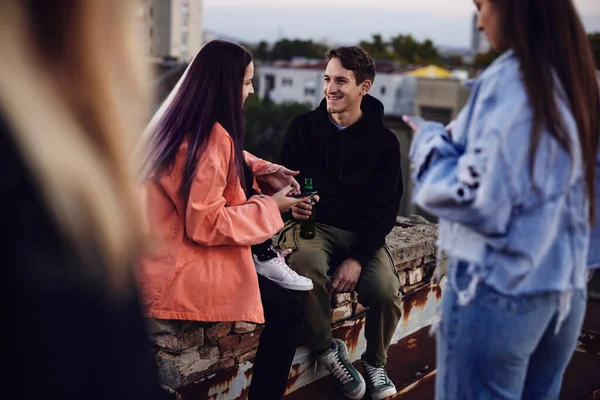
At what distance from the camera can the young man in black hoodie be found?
2.86m

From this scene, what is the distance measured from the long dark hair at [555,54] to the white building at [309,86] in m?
34.7

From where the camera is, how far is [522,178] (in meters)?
1.44

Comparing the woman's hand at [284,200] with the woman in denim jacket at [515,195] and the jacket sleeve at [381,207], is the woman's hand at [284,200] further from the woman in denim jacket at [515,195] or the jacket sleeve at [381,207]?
the woman in denim jacket at [515,195]

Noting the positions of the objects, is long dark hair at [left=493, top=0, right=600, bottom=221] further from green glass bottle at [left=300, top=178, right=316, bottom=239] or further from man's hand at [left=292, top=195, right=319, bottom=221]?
green glass bottle at [left=300, top=178, right=316, bottom=239]

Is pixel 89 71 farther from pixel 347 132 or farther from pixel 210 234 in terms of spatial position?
pixel 347 132

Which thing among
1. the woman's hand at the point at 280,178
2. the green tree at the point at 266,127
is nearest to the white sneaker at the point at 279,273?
the woman's hand at the point at 280,178

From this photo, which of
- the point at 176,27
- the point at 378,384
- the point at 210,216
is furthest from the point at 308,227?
the point at 176,27

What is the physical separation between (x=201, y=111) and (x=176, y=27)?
57158mm

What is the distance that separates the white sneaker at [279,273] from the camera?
2600mm

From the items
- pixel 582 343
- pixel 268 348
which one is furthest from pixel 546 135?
pixel 582 343

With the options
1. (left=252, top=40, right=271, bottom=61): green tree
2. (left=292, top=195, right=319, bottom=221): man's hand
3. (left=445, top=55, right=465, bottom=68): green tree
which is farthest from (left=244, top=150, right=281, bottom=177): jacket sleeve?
(left=252, top=40, right=271, bottom=61): green tree

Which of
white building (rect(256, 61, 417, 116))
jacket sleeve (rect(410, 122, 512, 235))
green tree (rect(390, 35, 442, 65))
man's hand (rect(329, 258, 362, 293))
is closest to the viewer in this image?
jacket sleeve (rect(410, 122, 512, 235))

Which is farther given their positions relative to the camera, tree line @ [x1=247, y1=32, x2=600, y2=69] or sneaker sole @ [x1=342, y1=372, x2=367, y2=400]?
tree line @ [x1=247, y1=32, x2=600, y2=69]

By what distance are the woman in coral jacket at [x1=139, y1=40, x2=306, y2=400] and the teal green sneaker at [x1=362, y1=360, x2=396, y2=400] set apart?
1.86 ft
